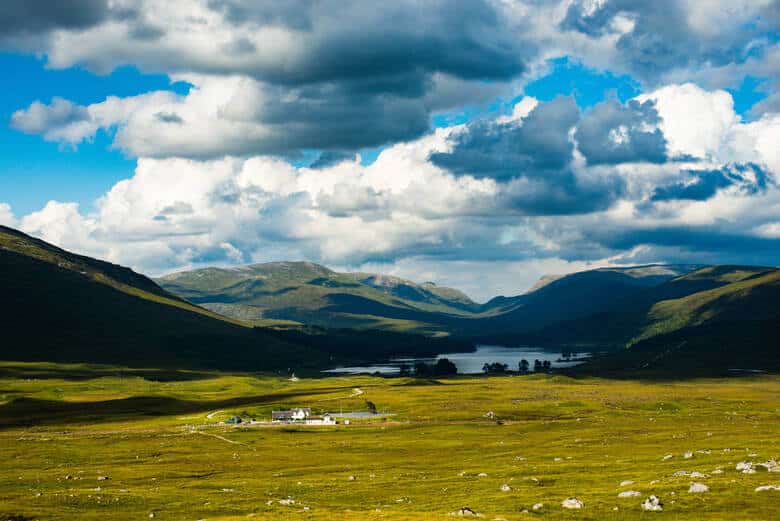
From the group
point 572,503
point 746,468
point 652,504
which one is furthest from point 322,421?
point 652,504

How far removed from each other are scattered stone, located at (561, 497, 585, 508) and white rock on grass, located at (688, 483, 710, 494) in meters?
8.86

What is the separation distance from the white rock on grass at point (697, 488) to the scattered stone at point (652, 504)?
14.4 feet

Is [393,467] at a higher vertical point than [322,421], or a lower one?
higher

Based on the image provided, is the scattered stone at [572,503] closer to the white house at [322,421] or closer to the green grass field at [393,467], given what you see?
the green grass field at [393,467]

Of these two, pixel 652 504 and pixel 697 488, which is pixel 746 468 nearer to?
pixel 697 488

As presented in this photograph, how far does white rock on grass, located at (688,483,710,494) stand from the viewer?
55344 millimetres

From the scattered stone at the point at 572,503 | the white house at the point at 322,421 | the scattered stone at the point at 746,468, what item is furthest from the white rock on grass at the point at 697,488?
the white house at the point at 322,421

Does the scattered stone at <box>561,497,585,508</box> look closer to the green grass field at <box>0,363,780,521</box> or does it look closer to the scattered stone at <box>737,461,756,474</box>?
the green grass field at <box>0,363,780,521</box>

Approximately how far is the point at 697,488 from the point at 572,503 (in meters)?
10.1

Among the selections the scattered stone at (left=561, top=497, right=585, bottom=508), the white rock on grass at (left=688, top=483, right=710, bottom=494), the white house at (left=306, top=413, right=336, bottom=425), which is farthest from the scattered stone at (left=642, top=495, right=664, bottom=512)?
the white house at (left=306, top=413, right=336, bottom=425)

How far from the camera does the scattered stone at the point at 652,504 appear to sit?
51062 mm

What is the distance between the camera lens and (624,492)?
5756 cm

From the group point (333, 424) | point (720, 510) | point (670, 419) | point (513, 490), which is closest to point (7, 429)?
point (333, 424)

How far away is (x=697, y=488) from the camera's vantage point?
55.8 m
